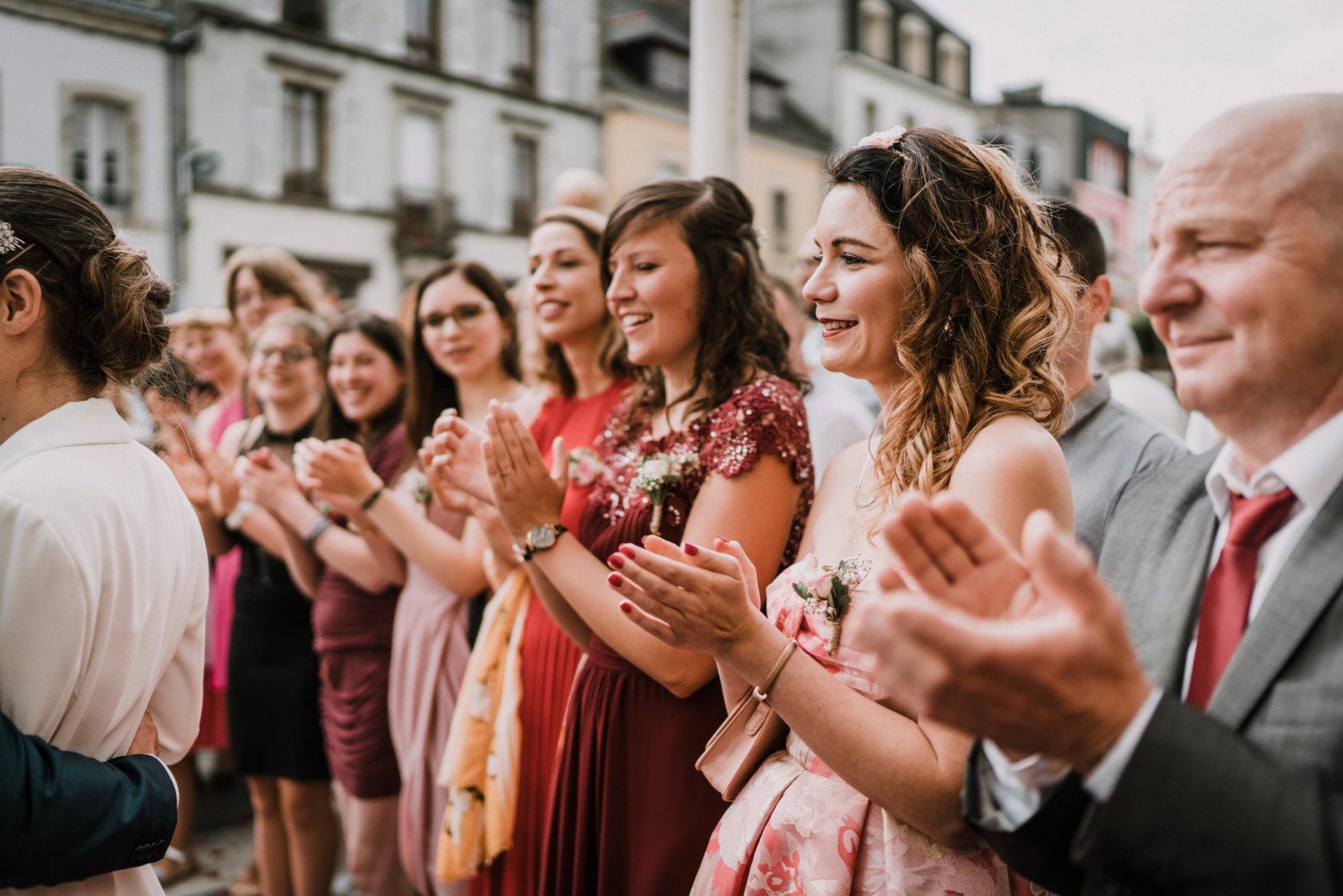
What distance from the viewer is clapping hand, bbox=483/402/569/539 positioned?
2412mm

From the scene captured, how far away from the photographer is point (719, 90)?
13.7ft

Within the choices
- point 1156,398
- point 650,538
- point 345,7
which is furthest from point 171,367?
point 345,7

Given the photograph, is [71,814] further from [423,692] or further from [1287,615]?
[423,692]

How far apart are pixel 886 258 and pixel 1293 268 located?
2.84ft

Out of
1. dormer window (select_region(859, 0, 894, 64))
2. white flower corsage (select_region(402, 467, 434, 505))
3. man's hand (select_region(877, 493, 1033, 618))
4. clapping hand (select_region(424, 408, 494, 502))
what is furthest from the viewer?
dormer window (select_region(859, 0, 894, 64))

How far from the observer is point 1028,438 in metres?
1.71

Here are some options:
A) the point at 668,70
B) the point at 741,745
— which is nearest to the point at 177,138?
the point at 668,70

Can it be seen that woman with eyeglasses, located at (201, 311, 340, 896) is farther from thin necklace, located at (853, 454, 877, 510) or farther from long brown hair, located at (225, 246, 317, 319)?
thin necklace, located at (853, 454, 877, 510)

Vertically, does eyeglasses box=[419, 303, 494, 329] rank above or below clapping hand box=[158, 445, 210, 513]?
above

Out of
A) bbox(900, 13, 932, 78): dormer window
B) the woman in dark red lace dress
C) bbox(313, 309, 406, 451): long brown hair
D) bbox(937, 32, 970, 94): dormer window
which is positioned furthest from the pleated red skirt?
bbox(937, 32, 970, 94): dormer window

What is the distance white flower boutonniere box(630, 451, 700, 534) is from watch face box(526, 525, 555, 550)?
0.23 meters

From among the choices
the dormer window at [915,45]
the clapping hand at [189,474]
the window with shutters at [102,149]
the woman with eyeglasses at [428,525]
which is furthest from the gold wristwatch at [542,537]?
the dormer window at [915,45]


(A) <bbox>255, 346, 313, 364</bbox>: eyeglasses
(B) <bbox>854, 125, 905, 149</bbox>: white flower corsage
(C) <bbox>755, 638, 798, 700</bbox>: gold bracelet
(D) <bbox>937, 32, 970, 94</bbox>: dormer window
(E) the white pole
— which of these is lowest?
(C) <bbox>755, 638, 798, 700</bbox>: gold bracelet

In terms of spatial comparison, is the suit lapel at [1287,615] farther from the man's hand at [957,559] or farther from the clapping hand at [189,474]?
the clapping hand at [189,474]
